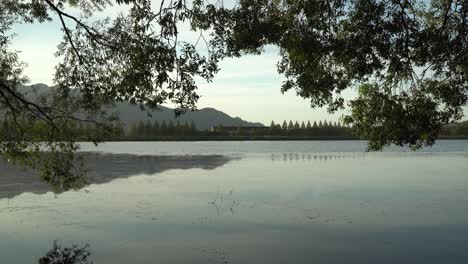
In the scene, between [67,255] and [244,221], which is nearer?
[67,255]

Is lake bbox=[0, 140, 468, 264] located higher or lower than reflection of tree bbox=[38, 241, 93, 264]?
higher

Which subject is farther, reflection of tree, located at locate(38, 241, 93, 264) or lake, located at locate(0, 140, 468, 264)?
lake, located at locate(0, 140, 468, 264)

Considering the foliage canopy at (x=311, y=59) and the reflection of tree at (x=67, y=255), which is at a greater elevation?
the foliage canopy at (x=311, y=59)

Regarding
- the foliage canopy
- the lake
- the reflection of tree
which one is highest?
the foliage canopy

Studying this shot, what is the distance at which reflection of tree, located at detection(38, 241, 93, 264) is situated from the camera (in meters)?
15.0

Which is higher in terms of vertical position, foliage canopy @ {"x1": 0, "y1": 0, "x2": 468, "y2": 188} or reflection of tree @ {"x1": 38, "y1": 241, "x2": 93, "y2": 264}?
foliage canopy @ {"x1": 0, "y1": 0, "x2": 468, "y2": 188}

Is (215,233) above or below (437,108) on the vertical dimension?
below

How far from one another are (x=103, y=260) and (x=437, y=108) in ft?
39.1

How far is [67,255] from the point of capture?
15.6 metres

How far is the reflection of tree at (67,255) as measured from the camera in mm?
14961

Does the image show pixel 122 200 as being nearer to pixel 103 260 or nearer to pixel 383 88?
pixel 103 260

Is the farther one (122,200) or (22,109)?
(122,200)

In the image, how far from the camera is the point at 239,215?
75.2ft

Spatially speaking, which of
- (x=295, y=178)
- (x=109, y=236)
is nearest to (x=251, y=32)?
(x=109, y=236)
